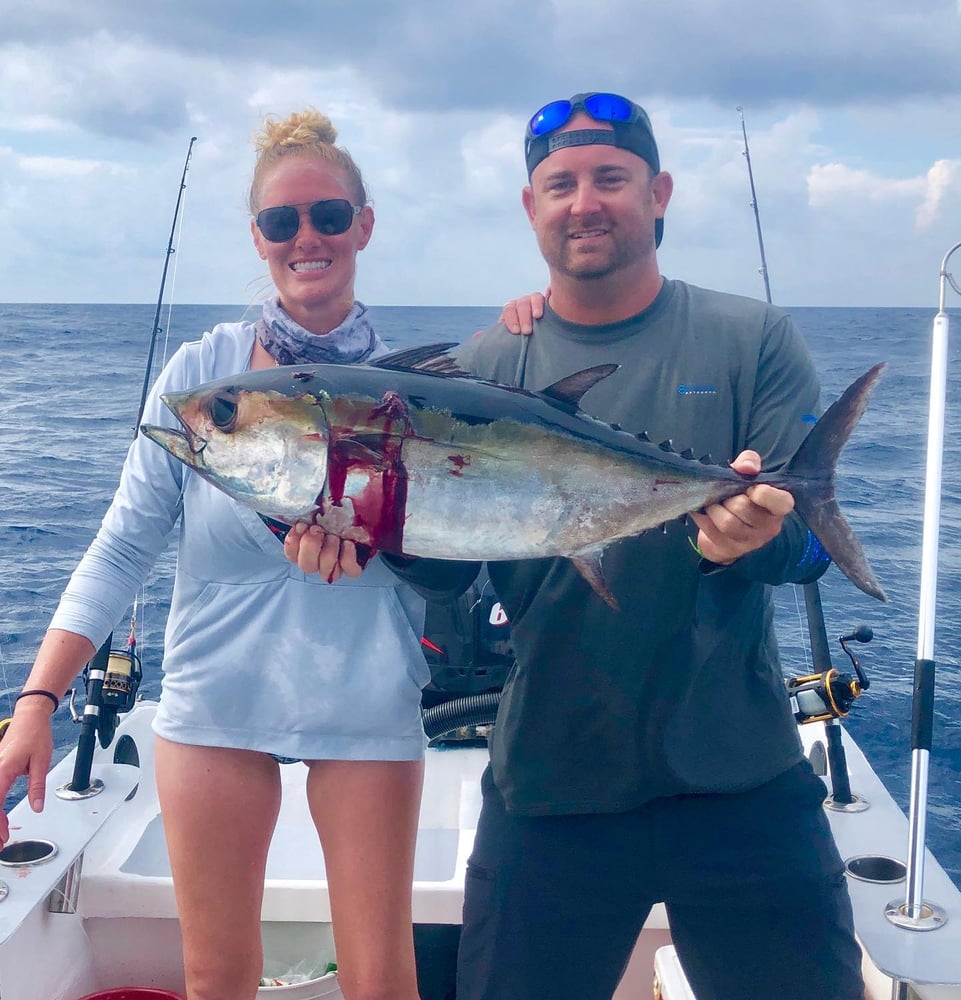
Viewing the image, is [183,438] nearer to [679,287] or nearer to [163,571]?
[679,287]

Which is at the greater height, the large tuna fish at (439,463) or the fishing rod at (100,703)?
the large tuna fish at (439,463)

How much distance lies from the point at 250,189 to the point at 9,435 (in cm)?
1375

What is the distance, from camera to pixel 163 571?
937cm

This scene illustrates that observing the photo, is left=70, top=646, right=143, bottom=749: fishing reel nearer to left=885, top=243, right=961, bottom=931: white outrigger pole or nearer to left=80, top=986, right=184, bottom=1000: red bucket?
left=80, top=986, right=184, bottom=1000: red bucket

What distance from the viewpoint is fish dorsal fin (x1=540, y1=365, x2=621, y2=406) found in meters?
1.96

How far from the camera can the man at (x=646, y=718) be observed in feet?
7.02

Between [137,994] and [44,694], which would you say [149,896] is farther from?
[44,694]

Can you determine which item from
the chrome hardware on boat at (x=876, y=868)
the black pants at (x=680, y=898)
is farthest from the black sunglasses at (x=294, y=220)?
the chrome hardware on boat at (x=876, y=868)

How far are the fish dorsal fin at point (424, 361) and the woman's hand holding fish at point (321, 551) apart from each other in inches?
14.6

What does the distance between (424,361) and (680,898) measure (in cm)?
136

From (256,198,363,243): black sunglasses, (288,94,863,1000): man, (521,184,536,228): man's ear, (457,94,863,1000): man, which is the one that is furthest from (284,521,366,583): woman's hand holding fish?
(521,184,536,228): man's ear

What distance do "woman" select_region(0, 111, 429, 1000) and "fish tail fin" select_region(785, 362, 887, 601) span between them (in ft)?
3.06

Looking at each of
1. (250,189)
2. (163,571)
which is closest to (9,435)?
(163,571)

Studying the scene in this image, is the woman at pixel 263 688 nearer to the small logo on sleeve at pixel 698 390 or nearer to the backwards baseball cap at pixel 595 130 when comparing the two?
the backwards baseball cap at pixel 595 130
